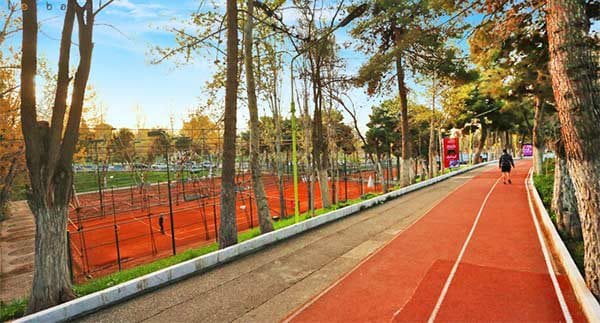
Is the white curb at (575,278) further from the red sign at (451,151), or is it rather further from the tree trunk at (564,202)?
the red sign at (451,151)

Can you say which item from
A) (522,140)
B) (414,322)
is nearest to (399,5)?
(414,322)

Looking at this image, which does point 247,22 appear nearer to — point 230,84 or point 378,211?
point 230,84

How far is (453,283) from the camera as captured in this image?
541 centimetres

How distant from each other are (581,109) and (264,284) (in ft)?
18.8

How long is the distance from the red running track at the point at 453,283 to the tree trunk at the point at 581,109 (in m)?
0.92

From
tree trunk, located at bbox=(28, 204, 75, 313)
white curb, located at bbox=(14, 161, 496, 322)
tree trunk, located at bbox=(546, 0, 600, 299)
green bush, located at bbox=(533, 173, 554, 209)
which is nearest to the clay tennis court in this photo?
tree trunk, located at bbox=(28, 204, 75, 313)

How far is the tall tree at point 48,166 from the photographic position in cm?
507

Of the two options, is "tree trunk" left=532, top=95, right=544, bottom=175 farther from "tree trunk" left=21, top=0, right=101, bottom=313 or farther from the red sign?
"tree trunk" left=21, top=0, right=101, bottom=313

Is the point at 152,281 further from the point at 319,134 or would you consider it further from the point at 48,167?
the point at 319,134

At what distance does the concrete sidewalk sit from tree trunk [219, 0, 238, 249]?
1044 millimetres

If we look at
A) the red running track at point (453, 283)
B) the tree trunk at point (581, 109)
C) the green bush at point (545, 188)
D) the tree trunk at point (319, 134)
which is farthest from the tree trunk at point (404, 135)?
the tree trunk at point (581, 109)

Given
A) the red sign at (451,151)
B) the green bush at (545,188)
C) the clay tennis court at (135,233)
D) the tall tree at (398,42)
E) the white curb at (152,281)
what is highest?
the tall tree at (398,42)

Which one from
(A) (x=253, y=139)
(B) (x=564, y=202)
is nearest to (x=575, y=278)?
(B) (x=564, y=202)

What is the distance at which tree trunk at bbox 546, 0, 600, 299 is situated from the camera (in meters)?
4.41
